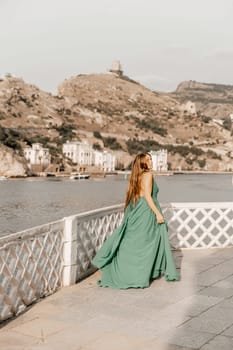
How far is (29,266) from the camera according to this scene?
18.1ft

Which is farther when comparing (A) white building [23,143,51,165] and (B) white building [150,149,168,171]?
(B) white building [150,149,168,171]

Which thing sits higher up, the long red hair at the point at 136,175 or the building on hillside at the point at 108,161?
the building on hillside at the point at 108,161

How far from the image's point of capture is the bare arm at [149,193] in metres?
6.44

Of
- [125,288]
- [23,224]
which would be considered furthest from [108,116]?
[125,288]

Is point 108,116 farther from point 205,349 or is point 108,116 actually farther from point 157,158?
point 205,349

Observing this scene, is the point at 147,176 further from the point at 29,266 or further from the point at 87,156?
the point at 87,156

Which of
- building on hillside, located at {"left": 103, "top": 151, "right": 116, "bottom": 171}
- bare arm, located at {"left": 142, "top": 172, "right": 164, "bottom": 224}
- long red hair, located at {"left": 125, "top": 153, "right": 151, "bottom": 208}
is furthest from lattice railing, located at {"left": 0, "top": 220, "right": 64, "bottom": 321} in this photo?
building on hillside, located at {"left": 103, "top": 151, "right": 116, "bottom": 171}

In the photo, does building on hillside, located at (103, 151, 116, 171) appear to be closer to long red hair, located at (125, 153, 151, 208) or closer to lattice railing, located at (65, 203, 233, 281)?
lattice railing, located at (65, 203, 233, 281)

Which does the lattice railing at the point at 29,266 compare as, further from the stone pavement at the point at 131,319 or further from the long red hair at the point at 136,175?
the long red hair at the point at 136,175

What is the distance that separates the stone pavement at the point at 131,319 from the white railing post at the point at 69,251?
0.52 ft

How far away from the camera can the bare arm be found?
644cm

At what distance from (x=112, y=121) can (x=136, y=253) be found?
162 metres

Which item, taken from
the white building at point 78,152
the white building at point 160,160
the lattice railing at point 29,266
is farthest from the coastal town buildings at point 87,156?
the lattice railing at point 29,266

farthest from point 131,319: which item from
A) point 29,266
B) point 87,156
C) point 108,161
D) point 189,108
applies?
point 189,108
